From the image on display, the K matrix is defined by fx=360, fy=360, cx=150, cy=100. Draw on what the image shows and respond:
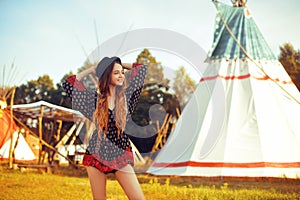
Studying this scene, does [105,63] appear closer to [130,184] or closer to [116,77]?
[116,77]

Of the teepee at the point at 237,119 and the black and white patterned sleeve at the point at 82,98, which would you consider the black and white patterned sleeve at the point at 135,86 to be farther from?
the teepee at the point at 237,119

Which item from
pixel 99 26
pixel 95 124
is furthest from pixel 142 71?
pixel 99 26

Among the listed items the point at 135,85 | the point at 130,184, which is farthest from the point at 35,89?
the point at 130,184

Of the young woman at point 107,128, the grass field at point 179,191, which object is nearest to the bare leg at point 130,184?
the young woman at point 107,128

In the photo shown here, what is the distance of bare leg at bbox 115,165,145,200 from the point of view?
203 centimetres

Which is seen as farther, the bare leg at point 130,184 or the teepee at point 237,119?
the teepee at point 237,119

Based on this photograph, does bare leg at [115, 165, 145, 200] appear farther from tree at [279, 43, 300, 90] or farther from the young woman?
tree at [279, 43, 300, 90]

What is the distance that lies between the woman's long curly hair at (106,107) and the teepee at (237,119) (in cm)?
325

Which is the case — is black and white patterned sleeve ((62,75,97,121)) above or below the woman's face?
below

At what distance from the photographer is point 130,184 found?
2057mm

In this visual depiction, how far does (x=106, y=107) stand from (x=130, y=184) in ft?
1.58

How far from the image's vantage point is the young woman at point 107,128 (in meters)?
2.11

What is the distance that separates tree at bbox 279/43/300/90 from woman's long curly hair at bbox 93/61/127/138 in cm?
1005

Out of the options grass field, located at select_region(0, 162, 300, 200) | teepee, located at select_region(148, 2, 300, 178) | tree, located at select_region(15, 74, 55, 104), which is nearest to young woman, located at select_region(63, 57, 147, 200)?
grass field, located at select_region(0, 162, 300, 200)
